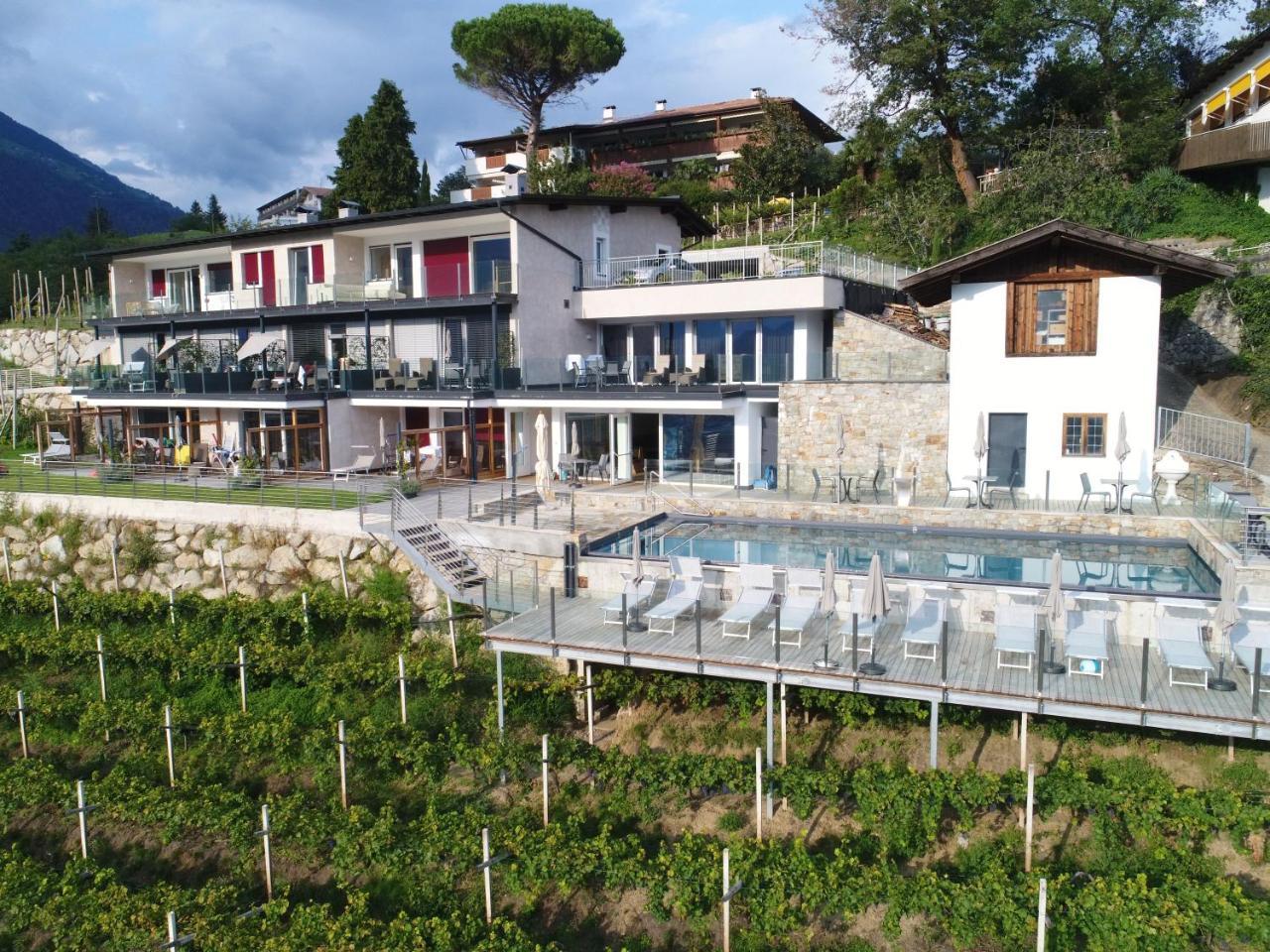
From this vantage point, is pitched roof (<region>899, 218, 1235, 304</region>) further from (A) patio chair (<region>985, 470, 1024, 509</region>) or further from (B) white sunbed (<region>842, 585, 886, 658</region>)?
(B) white sunbed (<region>842, 585, 886, 658</region>)

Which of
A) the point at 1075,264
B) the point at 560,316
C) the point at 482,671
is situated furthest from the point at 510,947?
the point at 560,316

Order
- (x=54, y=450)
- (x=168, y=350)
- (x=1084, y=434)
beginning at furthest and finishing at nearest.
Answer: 1. (x=54, y=450)
2. (x=168, y=350)
3. (x=1084, y=434)

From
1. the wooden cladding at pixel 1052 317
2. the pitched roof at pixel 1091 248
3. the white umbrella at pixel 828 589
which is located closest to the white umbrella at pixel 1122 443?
the wooden cladding at pixel 1052 317

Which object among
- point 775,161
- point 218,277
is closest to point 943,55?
point 775,161

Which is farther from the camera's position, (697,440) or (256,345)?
(256,345)

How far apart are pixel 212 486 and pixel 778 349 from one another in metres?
14.9

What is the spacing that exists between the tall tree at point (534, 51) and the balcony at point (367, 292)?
709 inches

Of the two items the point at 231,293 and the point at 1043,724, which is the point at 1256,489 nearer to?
the point at 1043,724

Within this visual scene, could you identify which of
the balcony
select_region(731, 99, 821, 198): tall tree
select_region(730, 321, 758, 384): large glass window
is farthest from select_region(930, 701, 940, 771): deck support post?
select_region(731, 99, 821, 198): tall tree

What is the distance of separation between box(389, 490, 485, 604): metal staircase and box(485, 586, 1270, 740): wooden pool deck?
285cm

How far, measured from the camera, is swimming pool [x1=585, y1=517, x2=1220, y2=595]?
14289 millimetres

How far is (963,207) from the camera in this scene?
34.5 meters

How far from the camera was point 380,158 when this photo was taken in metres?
43.9

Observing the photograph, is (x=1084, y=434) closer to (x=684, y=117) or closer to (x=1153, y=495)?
(x=1153, y=495)
